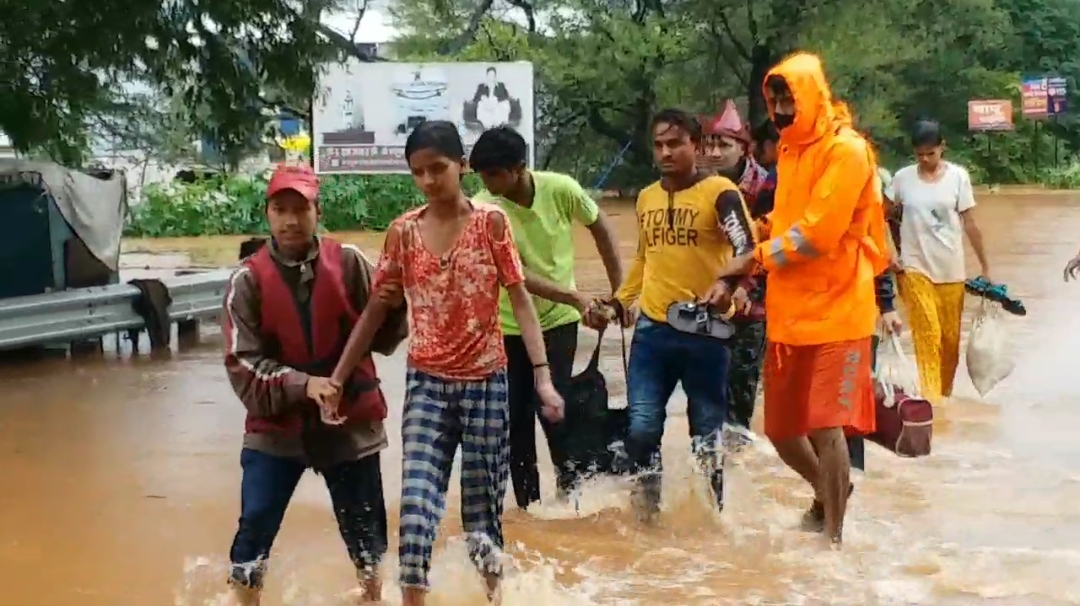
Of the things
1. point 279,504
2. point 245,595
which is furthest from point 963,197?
point 245,595

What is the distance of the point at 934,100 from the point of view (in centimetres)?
5778

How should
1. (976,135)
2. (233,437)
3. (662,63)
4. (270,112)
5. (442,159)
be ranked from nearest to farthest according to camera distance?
1. (442,159)
2. (233,437)
3. (270,112)
4. (662,63)
5. (976,135)

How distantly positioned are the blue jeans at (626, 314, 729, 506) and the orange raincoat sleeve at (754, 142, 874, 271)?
2.71 feet

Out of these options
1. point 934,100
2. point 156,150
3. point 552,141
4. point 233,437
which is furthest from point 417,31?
point 233,437

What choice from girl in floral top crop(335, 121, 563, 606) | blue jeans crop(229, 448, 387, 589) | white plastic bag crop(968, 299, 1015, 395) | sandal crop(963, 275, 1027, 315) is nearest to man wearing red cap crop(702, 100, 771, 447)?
sandal crop(963, 275, 1027, 315)

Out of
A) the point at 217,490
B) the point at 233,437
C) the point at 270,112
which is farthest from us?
the point at 270,112

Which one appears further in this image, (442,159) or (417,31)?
(417,31)

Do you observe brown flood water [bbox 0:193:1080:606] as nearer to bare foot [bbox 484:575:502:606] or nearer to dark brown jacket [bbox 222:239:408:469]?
bare foot [bbox 484:575:502:606]

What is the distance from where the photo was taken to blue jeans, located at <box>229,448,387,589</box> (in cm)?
473

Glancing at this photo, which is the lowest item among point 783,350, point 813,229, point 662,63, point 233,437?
point 233,437

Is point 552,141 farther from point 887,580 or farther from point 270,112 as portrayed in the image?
point 887,580

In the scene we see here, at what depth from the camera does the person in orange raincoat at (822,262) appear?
5453 millimetres

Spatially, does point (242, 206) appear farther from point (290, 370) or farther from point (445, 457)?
point (290, 370)

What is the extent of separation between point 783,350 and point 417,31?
44.3 meters
